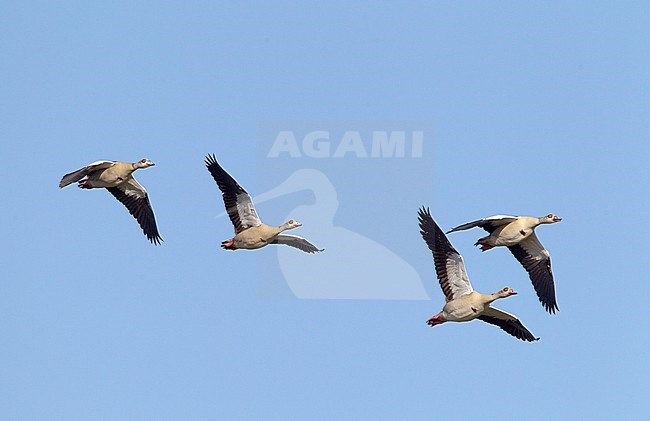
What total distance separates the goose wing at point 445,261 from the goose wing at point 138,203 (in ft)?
26.7

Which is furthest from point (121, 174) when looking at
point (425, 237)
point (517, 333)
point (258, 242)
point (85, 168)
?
point (517, 333)

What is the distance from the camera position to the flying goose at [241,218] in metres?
29.1

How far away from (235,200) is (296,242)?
2.47 m

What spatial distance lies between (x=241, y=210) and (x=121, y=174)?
3.26 meters

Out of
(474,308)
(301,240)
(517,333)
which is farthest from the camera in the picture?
(301,240)

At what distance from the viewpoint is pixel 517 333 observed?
28625 mm

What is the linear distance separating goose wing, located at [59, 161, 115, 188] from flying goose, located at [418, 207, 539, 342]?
7.66 meters

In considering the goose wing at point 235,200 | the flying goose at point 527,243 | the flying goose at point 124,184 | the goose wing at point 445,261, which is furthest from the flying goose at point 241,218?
the flying goose at point 527,243

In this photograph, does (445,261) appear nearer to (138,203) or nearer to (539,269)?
(539,269)

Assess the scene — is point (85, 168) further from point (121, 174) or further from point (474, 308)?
point (474, 308)

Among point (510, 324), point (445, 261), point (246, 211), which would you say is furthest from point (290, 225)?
point (510, 324)

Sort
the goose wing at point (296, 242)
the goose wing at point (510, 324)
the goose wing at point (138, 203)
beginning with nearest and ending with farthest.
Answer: the goose wing at point (510, 324)
the goose wing at point (296, 242)
the goose wing at point (138, 203)

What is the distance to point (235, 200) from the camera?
29125 mm

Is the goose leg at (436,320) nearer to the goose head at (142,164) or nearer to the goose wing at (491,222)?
the goose wing at (491,222)
